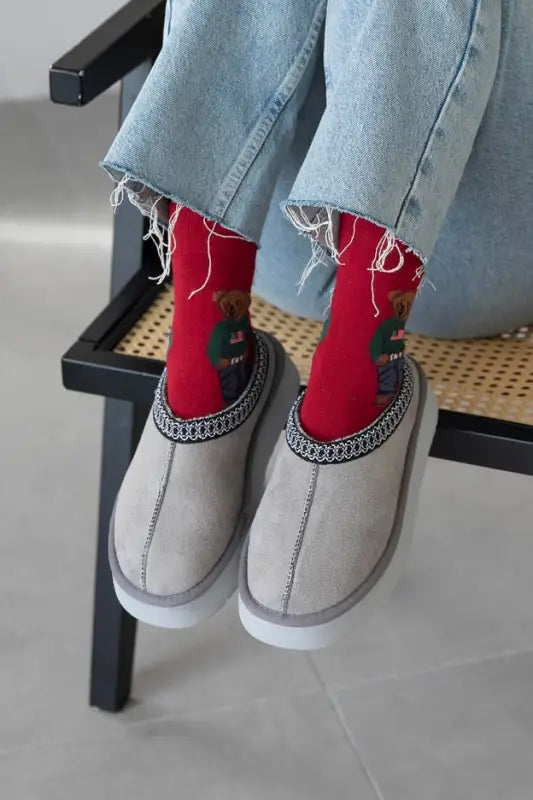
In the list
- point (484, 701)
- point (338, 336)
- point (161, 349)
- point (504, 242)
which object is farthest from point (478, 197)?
point (484, 701)

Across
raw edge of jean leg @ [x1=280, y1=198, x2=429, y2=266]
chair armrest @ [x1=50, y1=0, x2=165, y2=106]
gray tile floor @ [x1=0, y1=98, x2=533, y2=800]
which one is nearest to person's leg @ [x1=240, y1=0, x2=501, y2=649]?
raw edge of jean leg @ [x1=280, y1=198, x2=429, y2=266]

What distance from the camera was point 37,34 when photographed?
6.07 ft

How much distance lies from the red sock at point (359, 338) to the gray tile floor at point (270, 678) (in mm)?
417

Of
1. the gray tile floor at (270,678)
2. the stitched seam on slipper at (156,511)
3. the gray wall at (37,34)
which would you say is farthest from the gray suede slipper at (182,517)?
the gray wall at (37,34)

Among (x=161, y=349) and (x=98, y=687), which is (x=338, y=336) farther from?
(x=98, y=687)

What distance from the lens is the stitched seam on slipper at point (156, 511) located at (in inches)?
29.8

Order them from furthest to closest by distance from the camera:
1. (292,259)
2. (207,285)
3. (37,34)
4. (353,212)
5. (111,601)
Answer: (37,34), (111,601), (292,259), (207,285), (353,212)

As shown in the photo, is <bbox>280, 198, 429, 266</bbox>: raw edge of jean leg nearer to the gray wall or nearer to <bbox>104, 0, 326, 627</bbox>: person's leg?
<bbox>104, 0, 326, 627</bbox>: person's leg

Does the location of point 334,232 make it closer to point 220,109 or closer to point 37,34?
point 220,109

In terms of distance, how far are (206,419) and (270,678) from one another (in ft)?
1.40

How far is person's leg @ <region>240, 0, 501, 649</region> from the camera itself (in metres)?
0.64

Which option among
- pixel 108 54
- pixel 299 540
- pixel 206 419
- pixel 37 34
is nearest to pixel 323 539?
pixel 299 540

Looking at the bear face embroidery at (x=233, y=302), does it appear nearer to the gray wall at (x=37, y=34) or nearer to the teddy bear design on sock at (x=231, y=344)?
the teddy bear design on sock at (x=231, y=344)

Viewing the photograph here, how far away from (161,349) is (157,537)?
19cm
